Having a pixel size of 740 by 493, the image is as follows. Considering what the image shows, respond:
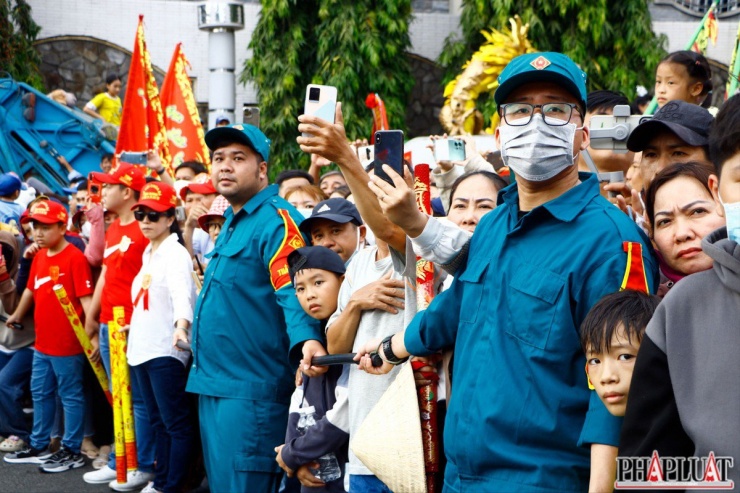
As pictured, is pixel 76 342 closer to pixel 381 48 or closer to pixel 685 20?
pixel 381 48

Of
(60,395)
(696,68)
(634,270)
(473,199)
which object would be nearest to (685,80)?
(696,68)

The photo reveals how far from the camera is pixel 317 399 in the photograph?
4359 mm

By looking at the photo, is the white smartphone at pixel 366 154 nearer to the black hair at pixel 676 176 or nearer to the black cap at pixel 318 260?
the black cap at pixel 318 260

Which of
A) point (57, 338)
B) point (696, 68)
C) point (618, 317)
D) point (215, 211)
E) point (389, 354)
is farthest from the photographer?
point (57, 338)

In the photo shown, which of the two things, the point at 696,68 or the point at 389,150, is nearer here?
the point at 389,150

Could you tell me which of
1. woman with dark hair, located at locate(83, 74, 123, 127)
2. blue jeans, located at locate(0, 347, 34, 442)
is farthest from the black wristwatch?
woman with dark hair, located at locate(83, 74, 123, 127)

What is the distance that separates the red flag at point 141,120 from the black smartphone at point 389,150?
6.66m

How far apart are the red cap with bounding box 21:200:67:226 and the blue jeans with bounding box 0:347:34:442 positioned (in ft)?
4.00

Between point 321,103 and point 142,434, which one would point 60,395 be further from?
point 321,103

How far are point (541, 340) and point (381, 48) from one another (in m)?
11.3

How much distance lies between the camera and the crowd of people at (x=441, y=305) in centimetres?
215

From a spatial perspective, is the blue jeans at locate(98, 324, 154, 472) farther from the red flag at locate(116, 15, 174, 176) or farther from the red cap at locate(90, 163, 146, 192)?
the red flag at locate(116, 15, 174, 176)

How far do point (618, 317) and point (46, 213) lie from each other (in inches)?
223

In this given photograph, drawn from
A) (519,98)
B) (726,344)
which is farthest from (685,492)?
(519,98)
